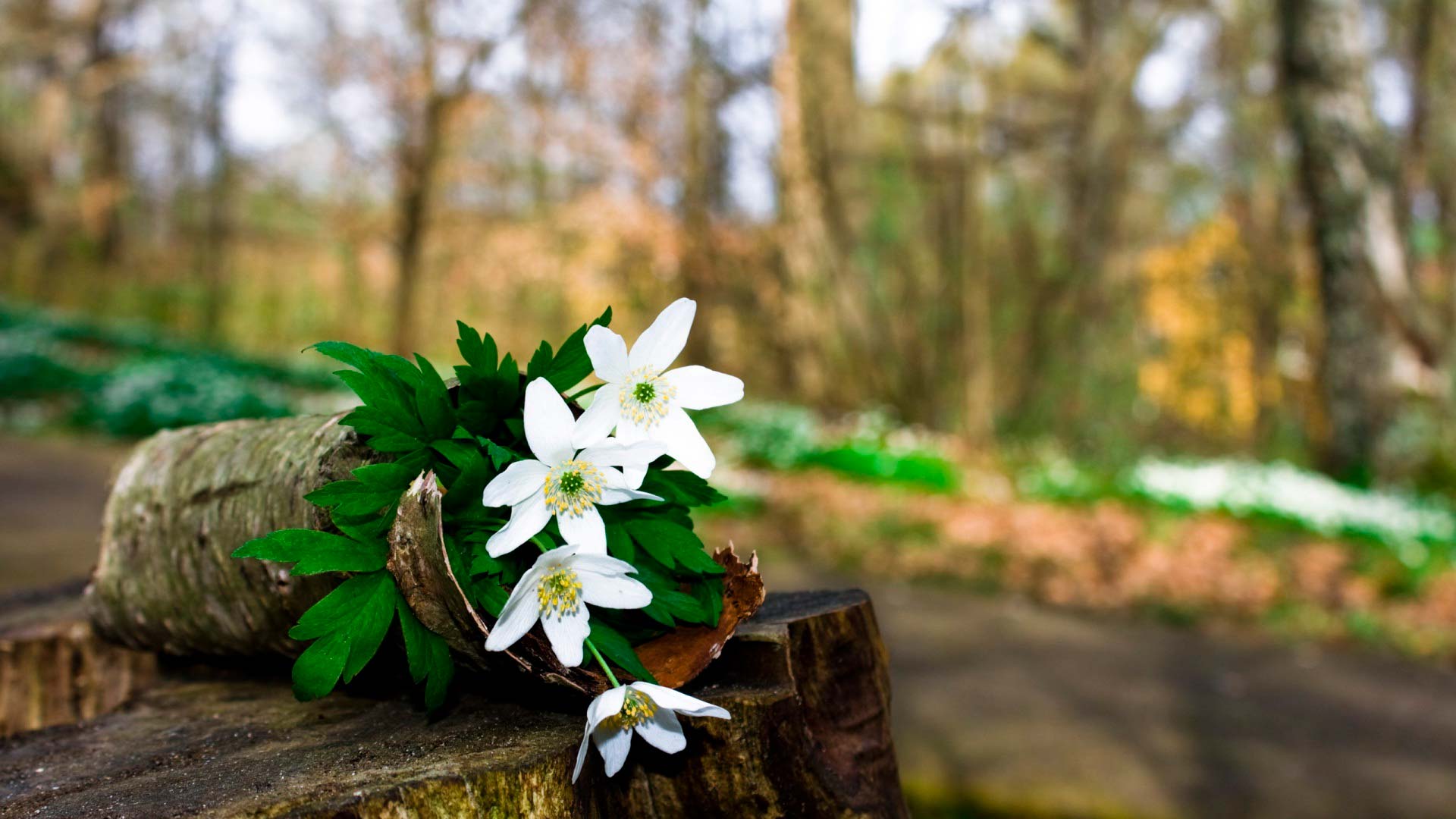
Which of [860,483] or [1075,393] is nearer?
[860,483]

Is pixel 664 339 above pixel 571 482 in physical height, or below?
above

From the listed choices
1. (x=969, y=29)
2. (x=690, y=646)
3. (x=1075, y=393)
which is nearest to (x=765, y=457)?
(x=1075, y=393)

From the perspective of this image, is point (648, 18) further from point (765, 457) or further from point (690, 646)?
point (690, 646)

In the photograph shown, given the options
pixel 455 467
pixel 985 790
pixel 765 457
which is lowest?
pixel 985 790

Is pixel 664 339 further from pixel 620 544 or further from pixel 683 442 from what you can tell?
pixel 620 544

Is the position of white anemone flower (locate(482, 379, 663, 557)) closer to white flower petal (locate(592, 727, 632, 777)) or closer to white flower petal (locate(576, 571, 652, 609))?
white flower petal (locate(576, 571, 652, 609))

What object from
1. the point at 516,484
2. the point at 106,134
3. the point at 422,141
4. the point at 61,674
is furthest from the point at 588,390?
the point at 106,134
